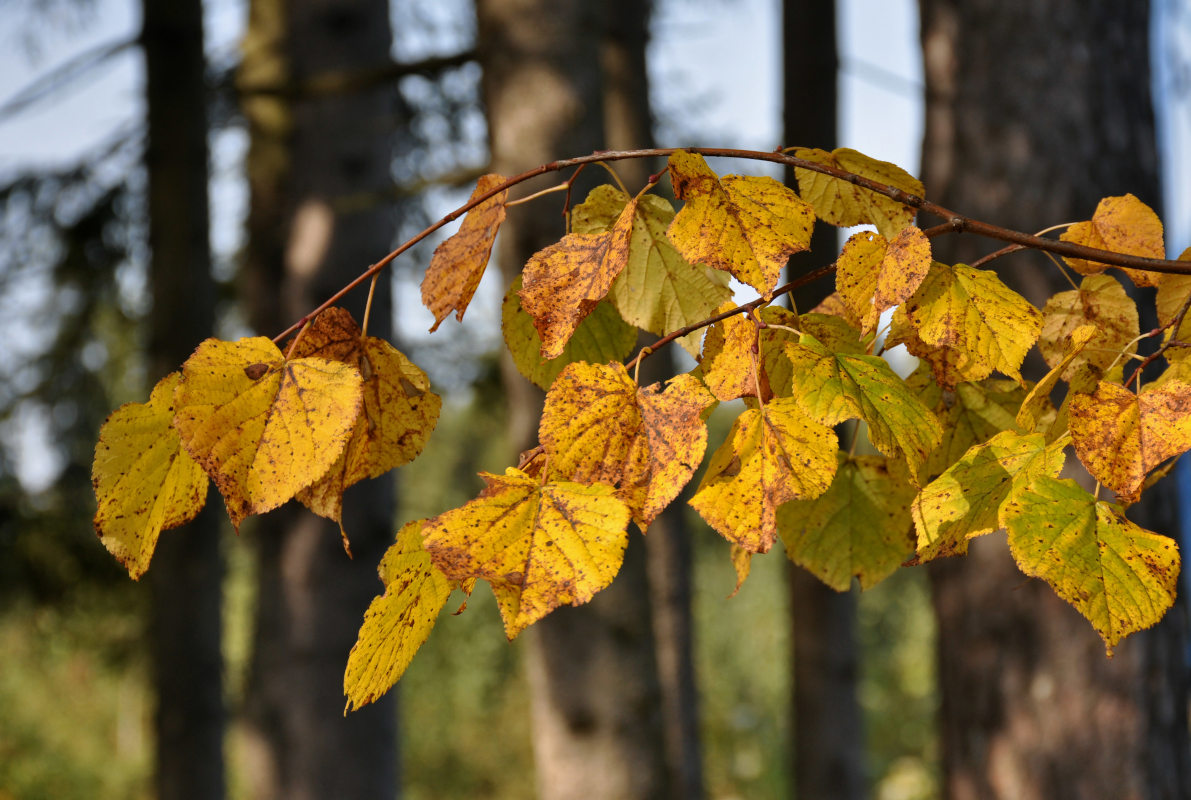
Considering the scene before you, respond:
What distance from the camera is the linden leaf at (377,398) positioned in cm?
51

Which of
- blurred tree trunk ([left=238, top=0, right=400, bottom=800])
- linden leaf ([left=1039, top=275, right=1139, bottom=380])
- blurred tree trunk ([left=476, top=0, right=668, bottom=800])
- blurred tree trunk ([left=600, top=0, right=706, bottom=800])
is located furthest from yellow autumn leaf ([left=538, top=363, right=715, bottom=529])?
blurred tree trunk ([left=600, top=0, right=706, bottom=800])

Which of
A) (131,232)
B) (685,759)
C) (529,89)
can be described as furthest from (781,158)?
(131,232)

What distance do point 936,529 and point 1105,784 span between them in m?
1.39

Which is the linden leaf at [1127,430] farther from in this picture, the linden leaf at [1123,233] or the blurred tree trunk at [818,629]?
the blurred tree trunk at [818,629]

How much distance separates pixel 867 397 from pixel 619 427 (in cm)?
13

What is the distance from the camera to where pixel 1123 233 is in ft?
1.83

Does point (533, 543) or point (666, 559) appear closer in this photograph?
point (533, 543)

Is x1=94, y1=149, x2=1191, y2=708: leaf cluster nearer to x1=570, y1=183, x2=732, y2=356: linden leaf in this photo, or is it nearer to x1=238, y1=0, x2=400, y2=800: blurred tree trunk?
x1=570, y1=183, x2=732, y2=356: linden leaf

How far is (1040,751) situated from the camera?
5.07 feet

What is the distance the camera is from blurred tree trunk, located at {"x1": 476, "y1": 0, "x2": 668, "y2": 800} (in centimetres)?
198

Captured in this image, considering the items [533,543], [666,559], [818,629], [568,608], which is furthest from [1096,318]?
[666,559]

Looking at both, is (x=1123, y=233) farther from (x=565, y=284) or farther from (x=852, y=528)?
(x=565, y=284)

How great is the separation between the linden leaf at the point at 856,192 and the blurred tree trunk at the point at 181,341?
2.75m

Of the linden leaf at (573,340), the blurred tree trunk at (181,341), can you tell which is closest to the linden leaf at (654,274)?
the linden leaf at (573,340)
